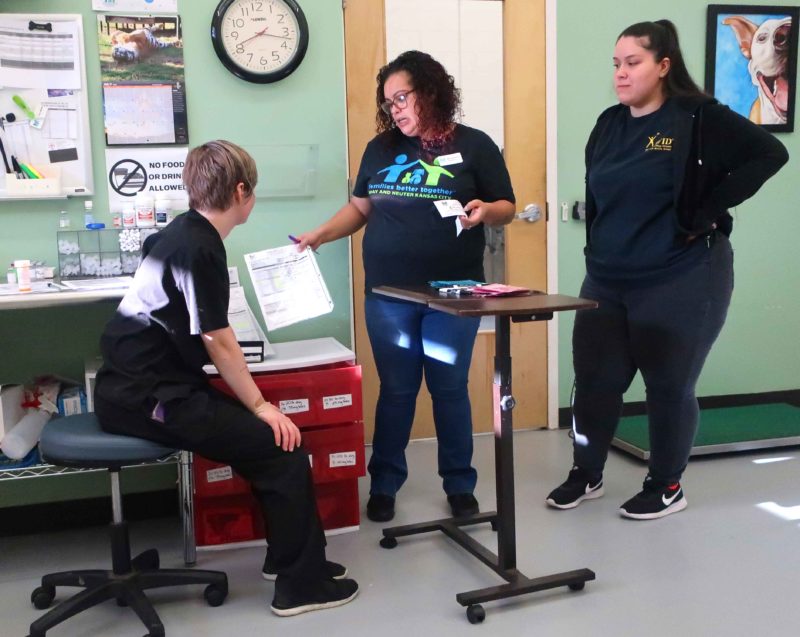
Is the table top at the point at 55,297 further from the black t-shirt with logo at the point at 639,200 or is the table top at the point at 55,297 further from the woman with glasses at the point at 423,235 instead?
the black t-shirt with logo at the point at 639,200

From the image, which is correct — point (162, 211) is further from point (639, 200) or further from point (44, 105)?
point (639, 200)

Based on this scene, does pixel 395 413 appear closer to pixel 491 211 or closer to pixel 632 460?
pixel 491 211

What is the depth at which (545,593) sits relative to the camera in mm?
2084

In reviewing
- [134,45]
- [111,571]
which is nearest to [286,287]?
→ [111,571]

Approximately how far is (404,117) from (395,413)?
92 centimetres

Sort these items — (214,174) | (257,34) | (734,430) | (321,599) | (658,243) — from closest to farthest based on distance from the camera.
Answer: (214,174), (321,599), (658,243), (257,34), (734,430)

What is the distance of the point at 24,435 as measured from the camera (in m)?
2.35

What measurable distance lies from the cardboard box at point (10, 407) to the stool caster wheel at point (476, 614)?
1377mm

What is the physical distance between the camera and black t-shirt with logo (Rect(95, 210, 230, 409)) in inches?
72.1

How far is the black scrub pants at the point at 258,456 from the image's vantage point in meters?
1.88

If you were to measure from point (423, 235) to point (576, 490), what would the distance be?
100cm

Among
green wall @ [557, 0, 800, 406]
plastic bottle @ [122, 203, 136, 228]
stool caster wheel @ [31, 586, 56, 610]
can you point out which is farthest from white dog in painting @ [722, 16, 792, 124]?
stool caster wheel @ [31, 586, 56, 610]

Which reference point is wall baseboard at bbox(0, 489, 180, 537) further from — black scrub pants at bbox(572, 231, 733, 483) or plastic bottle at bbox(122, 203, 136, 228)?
black scrub pants at bbox(572, 231, 733, 483)

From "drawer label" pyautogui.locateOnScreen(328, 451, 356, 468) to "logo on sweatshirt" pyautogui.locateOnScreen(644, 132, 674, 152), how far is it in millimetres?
1258
